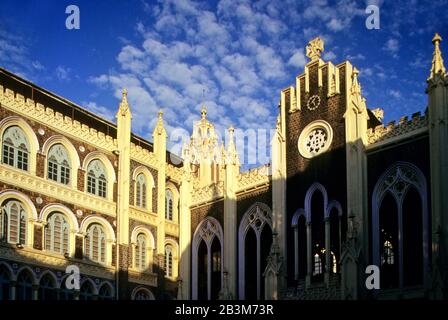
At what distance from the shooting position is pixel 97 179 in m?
48.8

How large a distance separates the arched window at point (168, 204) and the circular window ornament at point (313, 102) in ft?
44.4

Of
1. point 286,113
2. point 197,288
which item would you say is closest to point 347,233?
point 286,113

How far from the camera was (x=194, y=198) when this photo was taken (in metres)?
53.0

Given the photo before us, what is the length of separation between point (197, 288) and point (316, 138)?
→ 1353 centimetres

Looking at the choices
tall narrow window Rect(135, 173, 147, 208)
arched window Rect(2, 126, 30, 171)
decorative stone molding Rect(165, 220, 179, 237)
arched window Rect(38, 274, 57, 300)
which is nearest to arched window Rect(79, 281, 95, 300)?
arched window Rect(38, 274, 57, 300)

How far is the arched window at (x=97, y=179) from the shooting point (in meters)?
48.3

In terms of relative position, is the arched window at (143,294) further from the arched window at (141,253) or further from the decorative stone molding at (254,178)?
the decorative stone molding at (254,178)

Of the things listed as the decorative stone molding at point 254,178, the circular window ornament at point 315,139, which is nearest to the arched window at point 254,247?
the decorative stone molding at point 254,178

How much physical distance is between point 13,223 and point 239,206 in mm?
14815

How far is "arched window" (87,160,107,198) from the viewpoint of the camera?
159ft

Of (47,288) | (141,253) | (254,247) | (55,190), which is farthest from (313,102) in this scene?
(47,288)
